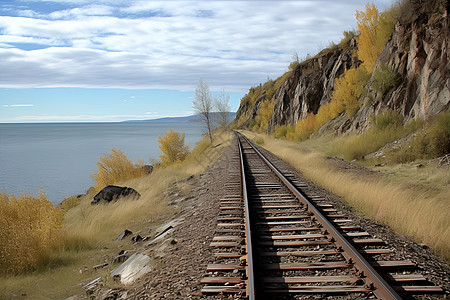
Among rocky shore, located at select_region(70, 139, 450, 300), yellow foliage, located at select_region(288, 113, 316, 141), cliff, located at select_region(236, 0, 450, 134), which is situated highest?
cliff, located at select_region(236, 0, 450, 134)

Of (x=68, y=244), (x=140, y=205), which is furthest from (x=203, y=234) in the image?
(x=140, y=205)

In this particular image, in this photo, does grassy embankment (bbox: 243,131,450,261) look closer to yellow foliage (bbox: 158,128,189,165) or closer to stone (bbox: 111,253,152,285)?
stone (bbox: 111,253,152,285)

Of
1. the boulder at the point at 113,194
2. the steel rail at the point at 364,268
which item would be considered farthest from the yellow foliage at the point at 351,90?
the steel rail at the point at 364,268

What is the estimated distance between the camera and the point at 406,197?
848cm

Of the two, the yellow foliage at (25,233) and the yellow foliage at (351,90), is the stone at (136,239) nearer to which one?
the yellow foliage at (25,233)

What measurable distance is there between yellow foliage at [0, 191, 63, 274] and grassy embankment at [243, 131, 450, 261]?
741 cm

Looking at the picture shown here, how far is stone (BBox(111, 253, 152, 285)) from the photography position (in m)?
5.88

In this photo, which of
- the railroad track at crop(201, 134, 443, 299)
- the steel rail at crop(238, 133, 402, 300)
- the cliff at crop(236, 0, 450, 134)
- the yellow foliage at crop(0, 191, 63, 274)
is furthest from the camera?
the cliff at crop(236, 0, 450, 134)

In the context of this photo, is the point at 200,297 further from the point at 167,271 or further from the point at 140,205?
the point at 140,205

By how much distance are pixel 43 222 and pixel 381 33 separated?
24316mm

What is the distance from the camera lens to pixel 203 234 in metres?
6.85

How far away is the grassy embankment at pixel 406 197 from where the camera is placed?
6.34 metres

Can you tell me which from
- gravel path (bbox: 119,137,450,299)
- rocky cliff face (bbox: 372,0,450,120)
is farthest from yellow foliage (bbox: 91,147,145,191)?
gravel path (bbox: 119,137,450,299)

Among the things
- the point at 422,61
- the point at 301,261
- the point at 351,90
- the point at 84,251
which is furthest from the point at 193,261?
the point at 351,90
